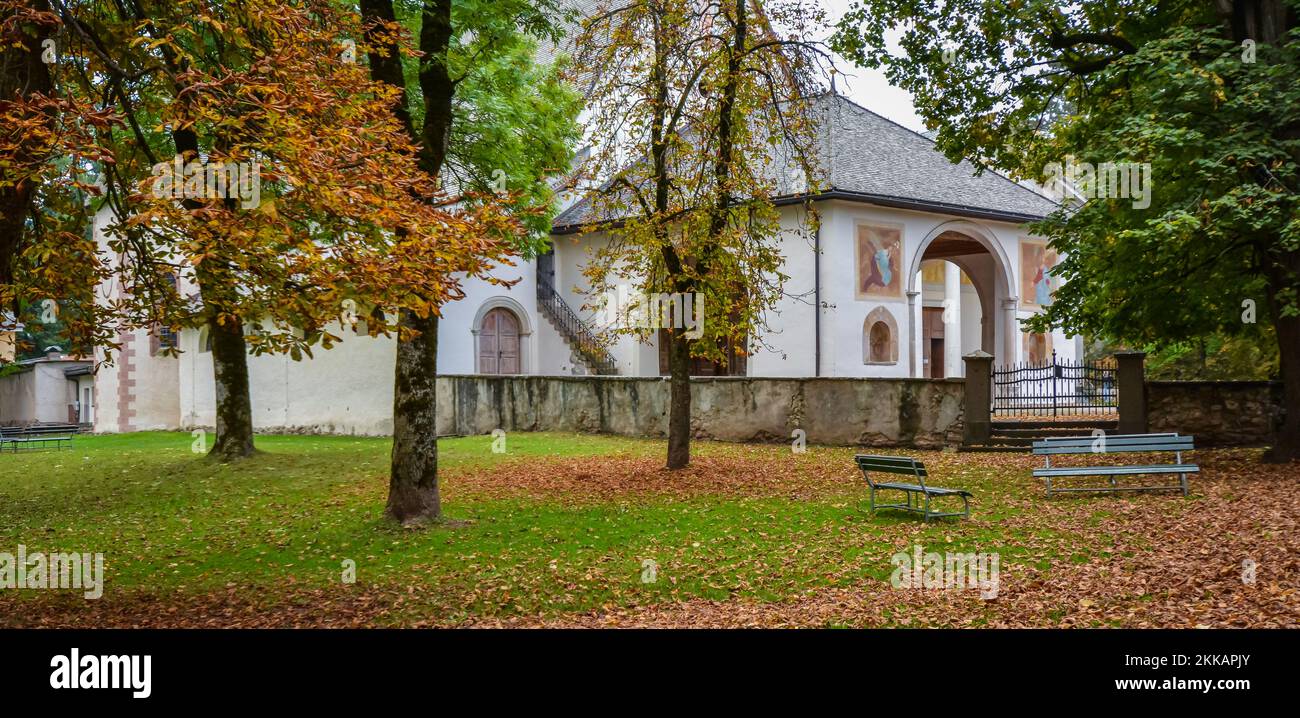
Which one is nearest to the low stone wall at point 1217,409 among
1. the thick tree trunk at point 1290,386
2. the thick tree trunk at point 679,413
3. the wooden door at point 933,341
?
the thick tree trunk at point 1290,386

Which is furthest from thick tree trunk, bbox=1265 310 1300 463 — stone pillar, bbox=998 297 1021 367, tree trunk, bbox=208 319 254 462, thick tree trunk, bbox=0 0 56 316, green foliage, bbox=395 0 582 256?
stone pillar, bbox=998 297 1021 367

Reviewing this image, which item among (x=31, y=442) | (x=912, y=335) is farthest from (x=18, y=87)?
(x=912, y=335)

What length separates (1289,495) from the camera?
11.5 meters

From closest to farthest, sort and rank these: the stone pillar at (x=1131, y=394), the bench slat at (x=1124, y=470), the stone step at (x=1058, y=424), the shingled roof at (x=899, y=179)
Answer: the bench slat at (x=1124, y=470) < the stone pillar at (x=1131, y=394) < the stone step at (x=1058, y=424) < the shingled roof at (x=899, y=179)

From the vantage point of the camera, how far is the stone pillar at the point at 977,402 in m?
18.4

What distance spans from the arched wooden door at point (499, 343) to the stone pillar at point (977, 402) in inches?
660

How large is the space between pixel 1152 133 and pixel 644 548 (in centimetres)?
799

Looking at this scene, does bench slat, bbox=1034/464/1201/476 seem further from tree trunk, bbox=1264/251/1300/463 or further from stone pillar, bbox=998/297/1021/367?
stone pillar, bbox=998/297/1021/367

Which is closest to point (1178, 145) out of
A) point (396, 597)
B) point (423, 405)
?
point (423, 405)

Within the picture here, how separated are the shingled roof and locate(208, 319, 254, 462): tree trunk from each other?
11462mm

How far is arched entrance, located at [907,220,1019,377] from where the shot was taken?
2953cm

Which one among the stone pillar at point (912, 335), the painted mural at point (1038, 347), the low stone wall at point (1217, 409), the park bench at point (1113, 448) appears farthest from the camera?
the painted mural at point (1038, 347)

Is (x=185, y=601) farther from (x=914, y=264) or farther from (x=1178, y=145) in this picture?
(x=914, y=264)

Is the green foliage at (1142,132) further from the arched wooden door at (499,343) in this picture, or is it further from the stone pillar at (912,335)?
the arched wooden door at (499,343)
